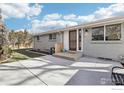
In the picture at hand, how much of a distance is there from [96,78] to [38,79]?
2.41m

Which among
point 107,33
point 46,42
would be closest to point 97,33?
point 107,33

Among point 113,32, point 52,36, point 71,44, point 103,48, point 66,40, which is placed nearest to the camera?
point 113,32

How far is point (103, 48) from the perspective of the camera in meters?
11.4

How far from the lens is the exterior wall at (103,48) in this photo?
1019 centimetres

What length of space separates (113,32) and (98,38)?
4.94 feet

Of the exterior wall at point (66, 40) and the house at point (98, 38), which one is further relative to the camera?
the exterior wall at point (66, 40)

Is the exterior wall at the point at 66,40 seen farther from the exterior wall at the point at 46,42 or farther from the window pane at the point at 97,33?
the window pane at the point at 97,33

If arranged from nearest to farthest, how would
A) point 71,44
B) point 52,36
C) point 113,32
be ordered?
1. point 113,32
2. point 71,44
3. point 52,36

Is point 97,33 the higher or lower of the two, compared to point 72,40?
higher

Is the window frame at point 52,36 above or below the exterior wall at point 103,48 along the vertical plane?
above

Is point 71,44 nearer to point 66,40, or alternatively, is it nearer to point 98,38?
point 66,40

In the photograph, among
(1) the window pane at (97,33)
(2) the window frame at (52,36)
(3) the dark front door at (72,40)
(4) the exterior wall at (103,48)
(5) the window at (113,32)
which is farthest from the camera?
(2) the window frame at (52,36)

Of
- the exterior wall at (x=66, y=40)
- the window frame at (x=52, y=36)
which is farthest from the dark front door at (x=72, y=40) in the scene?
the window frame at (x=52, y=36)
